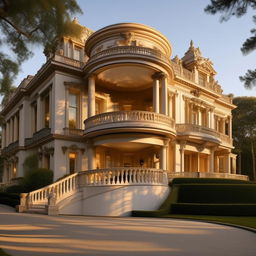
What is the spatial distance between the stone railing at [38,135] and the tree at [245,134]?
116 ft

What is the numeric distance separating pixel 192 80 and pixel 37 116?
53.0 ft

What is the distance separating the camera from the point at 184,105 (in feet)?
109

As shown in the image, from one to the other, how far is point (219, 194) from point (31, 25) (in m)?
15.3

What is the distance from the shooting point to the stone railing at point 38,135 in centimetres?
2827

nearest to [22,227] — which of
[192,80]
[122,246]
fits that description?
[122,246]

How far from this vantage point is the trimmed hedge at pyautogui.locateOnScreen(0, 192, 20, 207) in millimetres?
23159

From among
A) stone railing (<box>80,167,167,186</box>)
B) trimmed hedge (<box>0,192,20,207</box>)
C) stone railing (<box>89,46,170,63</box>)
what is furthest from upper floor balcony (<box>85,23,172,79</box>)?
trimmed hedge (<box>0,192,20,207</box>)

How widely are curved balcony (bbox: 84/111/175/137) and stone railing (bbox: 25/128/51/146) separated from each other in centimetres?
501

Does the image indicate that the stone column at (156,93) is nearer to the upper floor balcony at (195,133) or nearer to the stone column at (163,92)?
the stone column at (163,92)

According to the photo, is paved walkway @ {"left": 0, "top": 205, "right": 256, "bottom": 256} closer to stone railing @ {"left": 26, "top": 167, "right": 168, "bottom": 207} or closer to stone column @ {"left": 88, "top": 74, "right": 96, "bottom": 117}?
stone railing @ {"left": 26, "top": 167, "right": 168, "bottom": 207}

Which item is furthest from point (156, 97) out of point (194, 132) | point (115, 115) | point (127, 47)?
point (194, 132)

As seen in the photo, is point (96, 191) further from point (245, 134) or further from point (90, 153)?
point (245, 134)

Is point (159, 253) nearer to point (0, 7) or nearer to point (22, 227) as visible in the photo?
point (22, 227)

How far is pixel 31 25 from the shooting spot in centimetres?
1182
